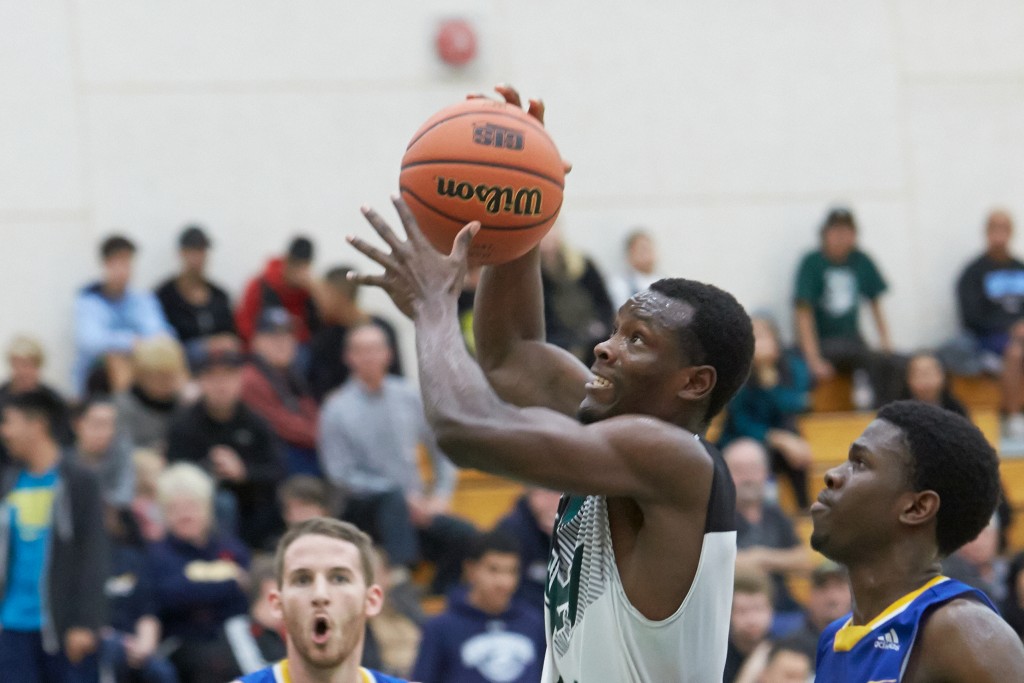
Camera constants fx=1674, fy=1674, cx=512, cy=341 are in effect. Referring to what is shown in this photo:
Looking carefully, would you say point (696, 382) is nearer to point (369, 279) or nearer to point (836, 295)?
point (369, 279)

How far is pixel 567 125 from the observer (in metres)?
13.4

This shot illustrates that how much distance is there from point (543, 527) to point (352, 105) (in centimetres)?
513

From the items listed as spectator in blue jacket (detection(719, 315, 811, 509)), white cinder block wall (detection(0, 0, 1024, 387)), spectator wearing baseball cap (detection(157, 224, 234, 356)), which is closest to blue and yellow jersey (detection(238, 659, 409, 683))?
spectator in blue jacket (detection(719, 315, 811, 509))

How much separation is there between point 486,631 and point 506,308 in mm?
3384

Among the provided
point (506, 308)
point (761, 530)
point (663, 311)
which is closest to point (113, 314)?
point (761, 530)

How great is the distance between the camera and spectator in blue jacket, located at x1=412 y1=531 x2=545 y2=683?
7.58 meters

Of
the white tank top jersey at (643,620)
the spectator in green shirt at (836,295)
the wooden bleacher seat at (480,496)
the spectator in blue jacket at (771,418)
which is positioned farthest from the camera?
the spectator in green shirt at (836,295)

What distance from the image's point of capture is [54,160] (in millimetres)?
11953

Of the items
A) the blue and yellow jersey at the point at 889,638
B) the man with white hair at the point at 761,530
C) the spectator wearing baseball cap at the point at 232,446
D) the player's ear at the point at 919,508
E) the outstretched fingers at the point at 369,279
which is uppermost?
the outstretched fingers at the point at 369,279

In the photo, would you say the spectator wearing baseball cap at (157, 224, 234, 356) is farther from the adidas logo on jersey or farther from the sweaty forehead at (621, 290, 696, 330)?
the adidas logo on jersey

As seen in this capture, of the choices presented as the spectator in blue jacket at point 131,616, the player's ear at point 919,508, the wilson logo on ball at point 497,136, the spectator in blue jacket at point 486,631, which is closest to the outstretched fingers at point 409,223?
the wilson logo on ball at point 497,136

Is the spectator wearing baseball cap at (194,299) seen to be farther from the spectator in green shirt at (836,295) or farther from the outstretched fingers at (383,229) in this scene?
the outstretched fingers at (383,229)

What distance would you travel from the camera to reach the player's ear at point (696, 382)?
3.98 meters

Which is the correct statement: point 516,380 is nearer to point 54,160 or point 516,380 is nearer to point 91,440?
point 91,440
